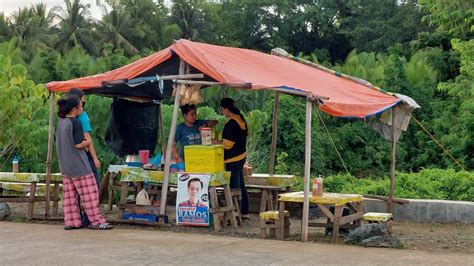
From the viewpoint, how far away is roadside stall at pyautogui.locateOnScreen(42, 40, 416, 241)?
9.56m

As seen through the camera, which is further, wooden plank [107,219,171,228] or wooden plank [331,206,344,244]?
wooden plank [107,219,171,228]

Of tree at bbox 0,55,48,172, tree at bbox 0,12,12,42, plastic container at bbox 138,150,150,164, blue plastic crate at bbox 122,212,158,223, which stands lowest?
blue plastic crate at bbox 122,212,158,223

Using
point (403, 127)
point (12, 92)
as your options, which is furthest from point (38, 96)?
point (403, 127)

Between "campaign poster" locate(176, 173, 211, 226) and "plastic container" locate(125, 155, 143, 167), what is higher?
"plastic container" locate(125, 155, 143, 167)

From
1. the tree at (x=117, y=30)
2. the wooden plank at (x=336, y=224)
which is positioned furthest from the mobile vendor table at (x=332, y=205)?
the tree at (x=117, y=30)

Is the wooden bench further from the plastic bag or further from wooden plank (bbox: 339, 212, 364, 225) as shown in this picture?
the plastic bag

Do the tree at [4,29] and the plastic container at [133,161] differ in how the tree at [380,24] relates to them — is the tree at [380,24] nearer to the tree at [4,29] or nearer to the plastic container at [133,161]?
the tree at [4,29]

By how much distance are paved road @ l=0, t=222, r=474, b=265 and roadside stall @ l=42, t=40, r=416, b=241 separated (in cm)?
83

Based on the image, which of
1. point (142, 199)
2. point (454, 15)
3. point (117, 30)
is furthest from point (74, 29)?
point (142, 199)

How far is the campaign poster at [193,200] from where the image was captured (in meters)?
10.1

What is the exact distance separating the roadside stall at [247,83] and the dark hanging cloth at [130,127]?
25.8 inches

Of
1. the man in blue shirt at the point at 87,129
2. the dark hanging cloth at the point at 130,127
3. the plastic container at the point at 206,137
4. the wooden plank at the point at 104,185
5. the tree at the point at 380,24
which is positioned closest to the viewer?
the man in blue shirt at the point at 87,129

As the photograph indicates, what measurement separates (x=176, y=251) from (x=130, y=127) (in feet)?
15.9

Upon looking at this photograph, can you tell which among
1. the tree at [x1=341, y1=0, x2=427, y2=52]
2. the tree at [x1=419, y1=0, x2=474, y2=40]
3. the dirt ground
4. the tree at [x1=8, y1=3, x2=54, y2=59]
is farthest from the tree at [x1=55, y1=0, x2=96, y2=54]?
the dirt ground
